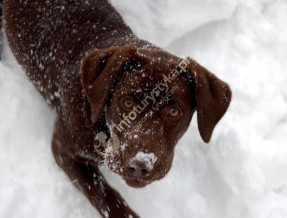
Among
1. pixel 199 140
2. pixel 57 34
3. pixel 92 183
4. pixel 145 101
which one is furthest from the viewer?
pixel 199 140


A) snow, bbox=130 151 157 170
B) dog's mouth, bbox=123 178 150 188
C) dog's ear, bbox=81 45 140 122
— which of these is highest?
dog's ear, bbox=81 45 140 122

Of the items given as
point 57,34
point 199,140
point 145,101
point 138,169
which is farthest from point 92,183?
point 57,34

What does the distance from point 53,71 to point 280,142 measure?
2240mm

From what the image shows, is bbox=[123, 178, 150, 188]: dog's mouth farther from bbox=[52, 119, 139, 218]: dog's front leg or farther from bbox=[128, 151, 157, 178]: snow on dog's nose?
bbox=[52, 119, 139, 218]: dog's front leg

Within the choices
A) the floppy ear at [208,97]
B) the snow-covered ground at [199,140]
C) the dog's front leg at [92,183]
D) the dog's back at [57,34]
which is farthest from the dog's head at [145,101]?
the snow-covered ground at [199,140]

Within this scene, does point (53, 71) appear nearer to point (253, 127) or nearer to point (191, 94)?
point (191, 94)

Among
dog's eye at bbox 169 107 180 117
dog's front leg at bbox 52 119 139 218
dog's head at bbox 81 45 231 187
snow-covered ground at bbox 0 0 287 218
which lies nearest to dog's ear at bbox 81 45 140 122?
dog's head at bbox 81 45 231 187

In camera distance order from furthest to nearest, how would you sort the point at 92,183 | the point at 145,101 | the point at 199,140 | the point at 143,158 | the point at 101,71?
the point at 199,140
the point at 92,183
the point at 101,71
the point at 145,101
the point at 143,158

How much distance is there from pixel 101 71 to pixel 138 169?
710mm

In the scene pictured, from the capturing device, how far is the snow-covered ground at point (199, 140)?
3.50 meters

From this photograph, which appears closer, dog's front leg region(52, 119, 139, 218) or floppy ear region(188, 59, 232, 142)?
floppy ear region(188, 59, 232, 142)

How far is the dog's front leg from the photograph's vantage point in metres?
3.35

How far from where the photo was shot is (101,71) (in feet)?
9.34

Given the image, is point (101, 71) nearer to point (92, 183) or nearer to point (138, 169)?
point (138, 169)
